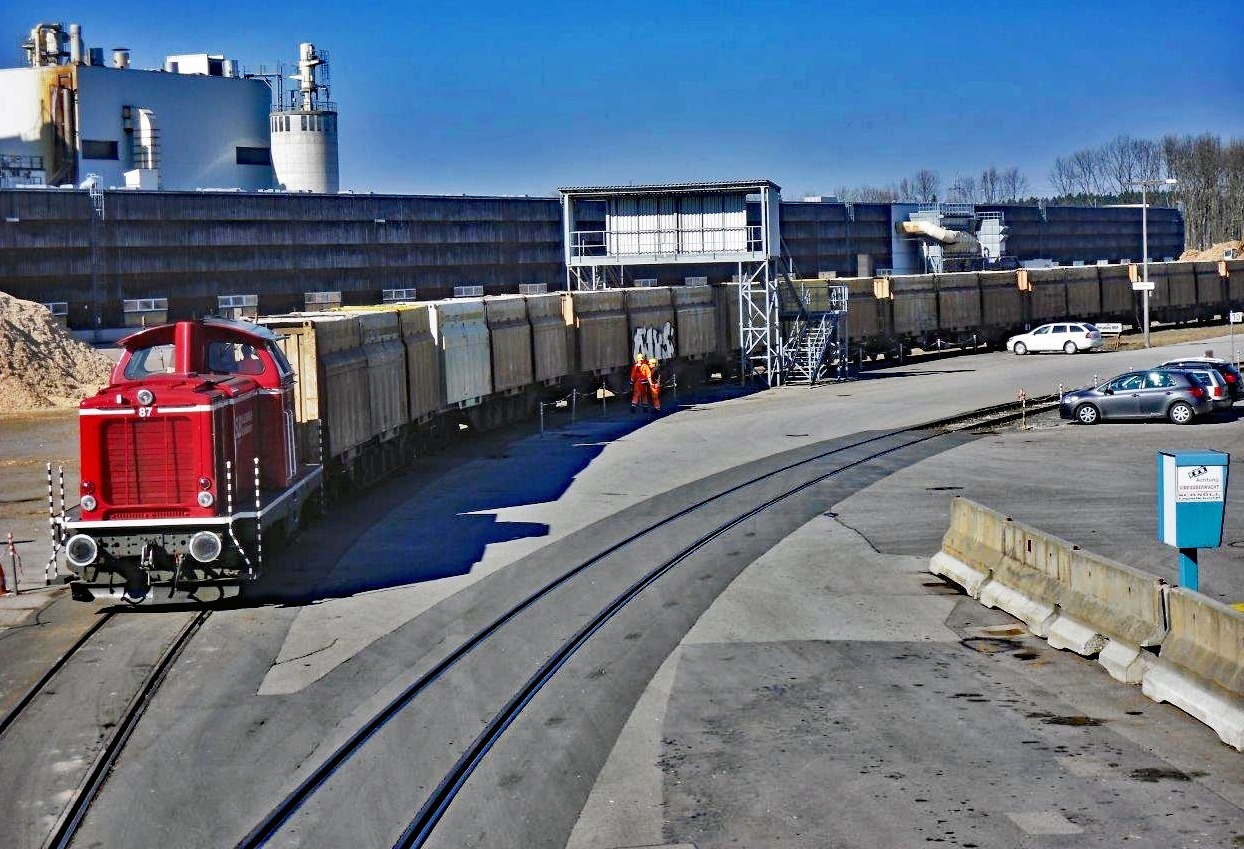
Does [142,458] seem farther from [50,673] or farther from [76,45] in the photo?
[76,45]

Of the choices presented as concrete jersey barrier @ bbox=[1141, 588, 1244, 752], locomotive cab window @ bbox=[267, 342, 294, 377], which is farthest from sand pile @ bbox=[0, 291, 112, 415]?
concrete jersey barrier @ bbox=[1141, 588, 1244, 752]

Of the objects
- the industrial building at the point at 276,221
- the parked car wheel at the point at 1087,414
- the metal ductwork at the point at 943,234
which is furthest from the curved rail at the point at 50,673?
the metal ductwork at the point at 943,234

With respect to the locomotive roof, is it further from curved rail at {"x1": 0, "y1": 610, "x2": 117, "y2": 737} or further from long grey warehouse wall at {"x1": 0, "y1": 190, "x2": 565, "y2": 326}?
long grey warehouse wall at {"x1": 0, "y1": 190, "x2": 565, "y2": 326}

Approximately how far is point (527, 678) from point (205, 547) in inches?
197

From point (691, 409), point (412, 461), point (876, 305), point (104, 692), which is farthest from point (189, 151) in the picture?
point (104, 692)

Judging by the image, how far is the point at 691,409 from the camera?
1716 inches

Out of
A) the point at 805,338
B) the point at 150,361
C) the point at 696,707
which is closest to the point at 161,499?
the point at 150,361

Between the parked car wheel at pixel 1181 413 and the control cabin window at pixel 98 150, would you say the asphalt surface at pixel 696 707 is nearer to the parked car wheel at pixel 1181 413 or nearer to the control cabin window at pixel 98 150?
the parked car wheel at pixel 1181 413

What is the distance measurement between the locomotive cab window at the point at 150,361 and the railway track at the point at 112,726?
3120mm

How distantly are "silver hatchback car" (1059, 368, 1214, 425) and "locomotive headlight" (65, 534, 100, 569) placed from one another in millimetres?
26202

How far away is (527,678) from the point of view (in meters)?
14.0

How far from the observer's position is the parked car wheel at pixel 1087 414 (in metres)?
Answer: 35.8

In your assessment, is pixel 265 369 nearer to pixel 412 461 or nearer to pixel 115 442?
pixel 115 442

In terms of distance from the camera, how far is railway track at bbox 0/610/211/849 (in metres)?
10.5
